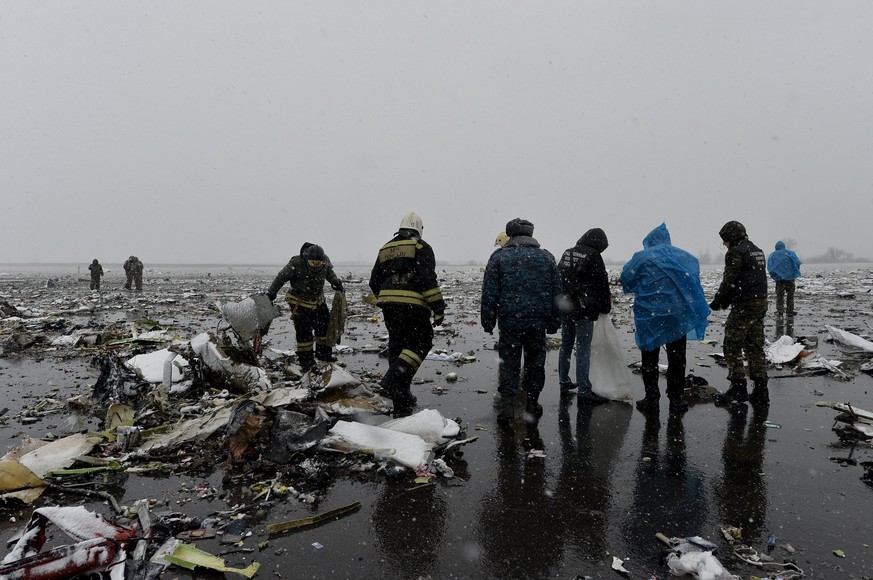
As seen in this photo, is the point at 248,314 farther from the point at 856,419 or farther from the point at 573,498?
the point at 856,419

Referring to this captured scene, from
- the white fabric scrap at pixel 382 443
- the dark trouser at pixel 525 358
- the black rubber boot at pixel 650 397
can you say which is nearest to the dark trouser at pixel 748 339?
the black rubber boot at pixel 650 397

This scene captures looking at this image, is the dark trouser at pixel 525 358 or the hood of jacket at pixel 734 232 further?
the hood of jacket at pixel 734 232

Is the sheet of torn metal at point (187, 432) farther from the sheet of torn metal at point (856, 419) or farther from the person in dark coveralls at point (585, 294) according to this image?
the sheet of torn metal at point (856, 419)

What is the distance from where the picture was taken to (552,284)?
4.51m

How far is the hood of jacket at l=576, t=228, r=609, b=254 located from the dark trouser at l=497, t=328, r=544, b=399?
1.33m

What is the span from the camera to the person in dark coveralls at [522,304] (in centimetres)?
445

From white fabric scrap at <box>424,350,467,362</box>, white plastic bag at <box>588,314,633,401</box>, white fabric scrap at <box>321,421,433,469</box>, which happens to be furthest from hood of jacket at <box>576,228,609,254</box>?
white fabric scrap at <box>424,350,467,362</box>

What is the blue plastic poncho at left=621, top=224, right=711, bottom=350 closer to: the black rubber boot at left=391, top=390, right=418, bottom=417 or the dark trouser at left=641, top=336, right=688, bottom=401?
the dark trouser at left=641, top=336, right=688, bottom=401

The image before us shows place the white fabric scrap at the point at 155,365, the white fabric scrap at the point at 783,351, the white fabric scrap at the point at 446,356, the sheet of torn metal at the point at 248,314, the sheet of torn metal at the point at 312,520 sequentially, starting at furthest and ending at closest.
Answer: the white fabric scrap at the point at 446,356
the white fabric scrap at the point at 783,351
the sheet of torn metal at the point at 248,314
the white fabric scrap at the point at 155,365
the sheet of torn metal at the point at 312,520

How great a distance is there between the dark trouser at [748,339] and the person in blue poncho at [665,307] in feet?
1.85

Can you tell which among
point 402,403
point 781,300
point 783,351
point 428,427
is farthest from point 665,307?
point 781,300

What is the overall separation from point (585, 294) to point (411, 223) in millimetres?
2126

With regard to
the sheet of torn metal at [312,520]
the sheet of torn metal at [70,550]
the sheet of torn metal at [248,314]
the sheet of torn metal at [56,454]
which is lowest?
the sheet of torn metal at [312,520]

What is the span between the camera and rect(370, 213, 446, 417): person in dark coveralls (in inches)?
184
